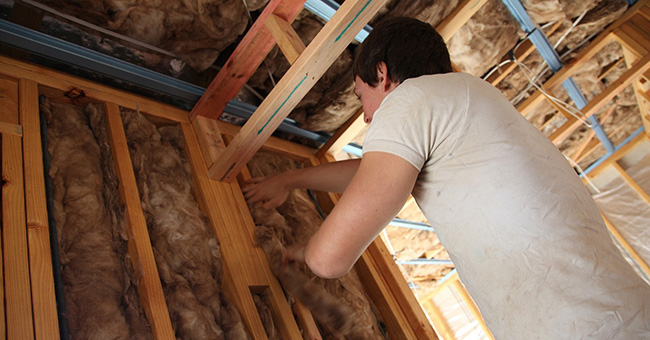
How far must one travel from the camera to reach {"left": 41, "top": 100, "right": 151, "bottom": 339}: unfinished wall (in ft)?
3.51

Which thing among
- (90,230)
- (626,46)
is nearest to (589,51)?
(626,46)

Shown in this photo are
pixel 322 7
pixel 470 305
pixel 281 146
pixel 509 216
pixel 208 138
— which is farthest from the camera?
pixel 470 305

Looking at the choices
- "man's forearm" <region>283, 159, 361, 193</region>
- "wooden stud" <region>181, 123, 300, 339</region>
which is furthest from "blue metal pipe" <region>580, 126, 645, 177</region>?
"wooden stud" <region>181, 123, 300, 339</region>

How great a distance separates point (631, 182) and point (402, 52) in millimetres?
5189

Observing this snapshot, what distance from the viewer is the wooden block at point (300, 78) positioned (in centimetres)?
130

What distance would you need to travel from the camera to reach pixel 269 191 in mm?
1664

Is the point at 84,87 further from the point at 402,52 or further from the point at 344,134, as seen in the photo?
the point at 344,134

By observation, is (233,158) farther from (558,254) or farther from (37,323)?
(558,254)

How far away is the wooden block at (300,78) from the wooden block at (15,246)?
617 mm

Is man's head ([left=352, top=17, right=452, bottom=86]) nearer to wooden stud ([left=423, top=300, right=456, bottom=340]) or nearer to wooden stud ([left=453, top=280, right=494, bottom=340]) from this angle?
wooden stud ([left=453, top=280, right=494, bottom=340])

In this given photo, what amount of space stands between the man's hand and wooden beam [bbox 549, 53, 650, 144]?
3.03 metres

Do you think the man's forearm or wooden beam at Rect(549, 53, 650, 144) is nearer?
the man's forearm

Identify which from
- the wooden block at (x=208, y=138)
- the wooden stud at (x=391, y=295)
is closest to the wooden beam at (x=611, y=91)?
the wooden stud at (x=391, y=295)

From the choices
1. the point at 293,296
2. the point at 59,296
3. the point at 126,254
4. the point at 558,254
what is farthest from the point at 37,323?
the point at 558,254
